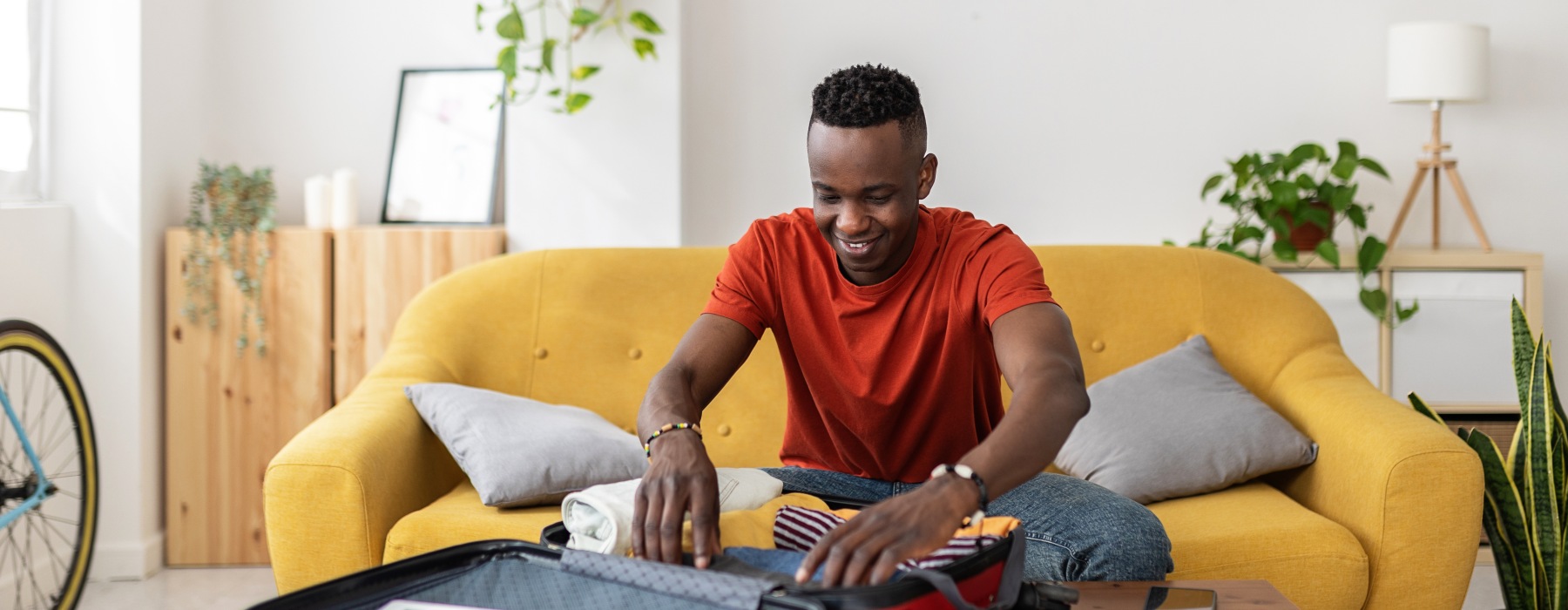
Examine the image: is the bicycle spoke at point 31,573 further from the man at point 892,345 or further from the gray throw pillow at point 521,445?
the man at point 892,345

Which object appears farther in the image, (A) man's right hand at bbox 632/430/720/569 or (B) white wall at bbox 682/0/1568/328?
(B) white wall at bbox 682/0/1568/328

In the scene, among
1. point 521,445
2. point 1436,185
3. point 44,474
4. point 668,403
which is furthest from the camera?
point 1436,185

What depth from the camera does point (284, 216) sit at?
3.47m

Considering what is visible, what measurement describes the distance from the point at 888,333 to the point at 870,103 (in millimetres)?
352

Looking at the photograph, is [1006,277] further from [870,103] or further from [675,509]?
[675,509]

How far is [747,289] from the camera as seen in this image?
1789 millimetres

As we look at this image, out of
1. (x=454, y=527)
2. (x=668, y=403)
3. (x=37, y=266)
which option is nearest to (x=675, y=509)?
(x=668, y=403)

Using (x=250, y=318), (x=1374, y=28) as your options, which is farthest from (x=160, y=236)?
(x=1374, y=28)

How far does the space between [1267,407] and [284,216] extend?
2667 mm

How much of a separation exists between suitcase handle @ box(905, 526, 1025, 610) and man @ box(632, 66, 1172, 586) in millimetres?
144

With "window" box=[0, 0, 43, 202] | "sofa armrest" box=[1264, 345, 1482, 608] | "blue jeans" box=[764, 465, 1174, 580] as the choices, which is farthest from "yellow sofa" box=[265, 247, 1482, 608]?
"window" box=[0, 0, 43, 202]

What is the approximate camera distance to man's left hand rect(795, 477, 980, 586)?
1.04m

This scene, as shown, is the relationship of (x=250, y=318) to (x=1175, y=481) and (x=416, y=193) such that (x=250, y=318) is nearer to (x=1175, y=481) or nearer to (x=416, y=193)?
(x=416, y=193)

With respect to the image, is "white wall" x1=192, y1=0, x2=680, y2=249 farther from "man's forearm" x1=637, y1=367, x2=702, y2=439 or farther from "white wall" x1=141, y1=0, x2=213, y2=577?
"man's forearm" x1=637, y1=367, x2=702, y2=439
